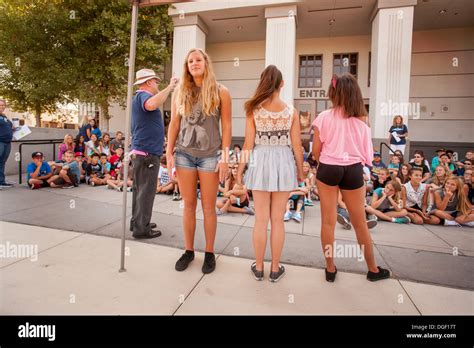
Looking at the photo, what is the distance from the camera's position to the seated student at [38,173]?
717 cm

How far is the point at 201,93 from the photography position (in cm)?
268

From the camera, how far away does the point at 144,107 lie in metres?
3.55

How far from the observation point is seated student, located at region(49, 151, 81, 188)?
742 centimetres

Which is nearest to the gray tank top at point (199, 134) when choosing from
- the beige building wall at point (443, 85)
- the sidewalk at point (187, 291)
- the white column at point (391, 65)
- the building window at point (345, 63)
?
the sidewalk at point (187, 291)

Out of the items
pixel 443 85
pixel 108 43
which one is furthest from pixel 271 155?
pixel 443 85

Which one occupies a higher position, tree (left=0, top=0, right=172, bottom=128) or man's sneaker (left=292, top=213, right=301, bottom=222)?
tree (left=0, top=0, right=172, bottom=128)

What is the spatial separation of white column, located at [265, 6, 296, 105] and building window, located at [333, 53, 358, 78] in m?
3.96

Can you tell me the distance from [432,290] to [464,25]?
1534 cm

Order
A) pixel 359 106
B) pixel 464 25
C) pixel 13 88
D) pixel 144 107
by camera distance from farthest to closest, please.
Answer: pixel 13 88 < pixel 464 25 < pixel 144 107 < pixel 359 106

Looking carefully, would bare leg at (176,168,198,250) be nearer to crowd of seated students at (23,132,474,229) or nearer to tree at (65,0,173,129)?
crowd of seated students at (23,132,474,229)

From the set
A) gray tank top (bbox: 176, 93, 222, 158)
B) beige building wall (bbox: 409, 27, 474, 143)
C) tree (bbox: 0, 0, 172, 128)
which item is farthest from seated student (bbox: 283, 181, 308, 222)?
beige building wall (bbox: 409, 27, 474, 143)

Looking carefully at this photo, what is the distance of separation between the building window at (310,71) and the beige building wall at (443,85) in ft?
14.0
